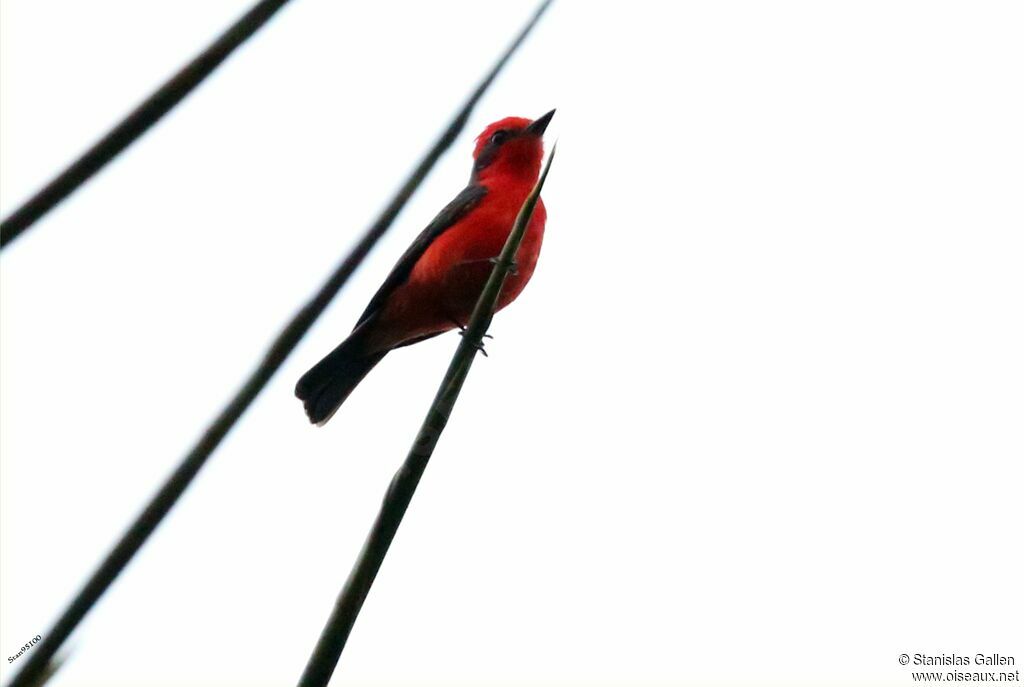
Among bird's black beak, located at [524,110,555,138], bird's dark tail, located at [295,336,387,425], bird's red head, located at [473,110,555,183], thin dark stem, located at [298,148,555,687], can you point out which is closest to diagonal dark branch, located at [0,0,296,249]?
thin dark stem, located at [298,148,555,687]

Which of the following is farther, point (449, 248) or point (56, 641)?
point (449, 248)

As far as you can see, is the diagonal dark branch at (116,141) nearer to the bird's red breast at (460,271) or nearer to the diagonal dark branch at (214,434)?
the diagonal dark branch at (214,434)

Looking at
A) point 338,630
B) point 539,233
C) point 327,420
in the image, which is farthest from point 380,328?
point 338,630

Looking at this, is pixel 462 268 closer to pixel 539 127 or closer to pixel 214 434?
pixel 539 127

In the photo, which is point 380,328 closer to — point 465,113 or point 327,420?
point 327,420

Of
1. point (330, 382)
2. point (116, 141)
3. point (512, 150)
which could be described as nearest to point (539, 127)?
point (512, 150)
